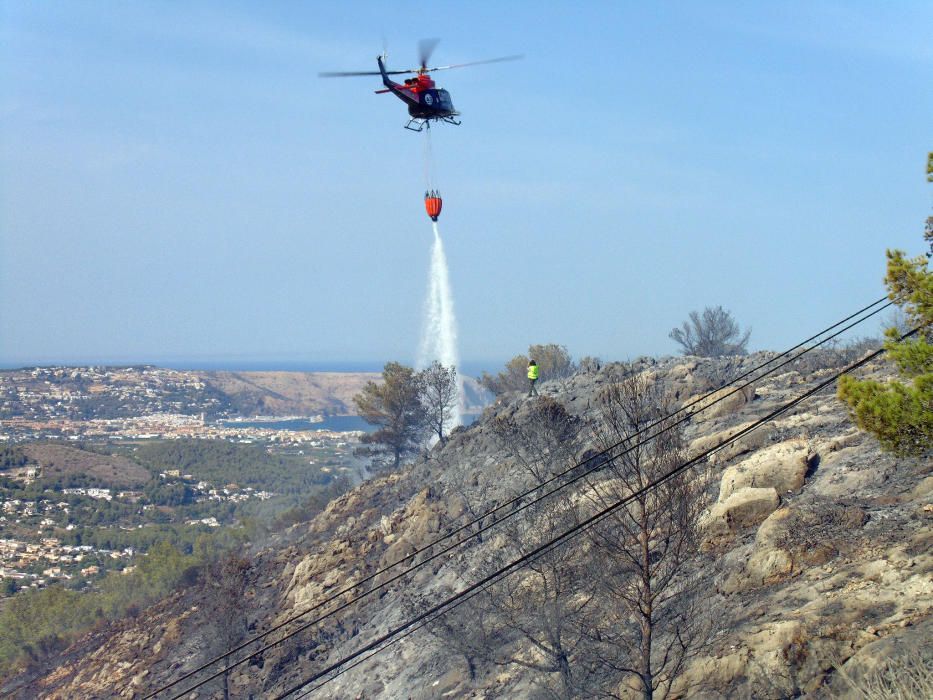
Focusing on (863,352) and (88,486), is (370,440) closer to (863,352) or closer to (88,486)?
(863,352)

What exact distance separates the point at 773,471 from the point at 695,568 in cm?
342

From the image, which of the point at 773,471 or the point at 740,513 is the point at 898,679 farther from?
the point at 773,471

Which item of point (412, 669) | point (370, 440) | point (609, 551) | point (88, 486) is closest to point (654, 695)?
point (609, 551)

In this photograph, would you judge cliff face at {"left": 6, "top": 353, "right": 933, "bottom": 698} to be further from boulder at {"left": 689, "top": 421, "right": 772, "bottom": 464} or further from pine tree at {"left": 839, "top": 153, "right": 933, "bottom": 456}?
pine tree at {"left": 839, "top": 153, "right": 933, "bottom": 456}

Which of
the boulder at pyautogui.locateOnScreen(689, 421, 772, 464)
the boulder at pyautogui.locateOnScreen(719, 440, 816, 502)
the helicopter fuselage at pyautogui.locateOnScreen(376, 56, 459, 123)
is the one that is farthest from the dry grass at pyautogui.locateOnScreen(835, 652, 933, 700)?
the helicopter fuselage at pyautogui.locateOnScreen(376, 56, 459, 123)

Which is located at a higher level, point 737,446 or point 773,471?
point 737,446

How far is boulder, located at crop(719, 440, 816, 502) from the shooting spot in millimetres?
21328

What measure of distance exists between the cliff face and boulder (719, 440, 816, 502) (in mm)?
51

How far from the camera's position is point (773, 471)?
21.7m

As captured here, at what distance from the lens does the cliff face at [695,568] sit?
15250 millimetres

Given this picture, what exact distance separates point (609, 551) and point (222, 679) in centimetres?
2076

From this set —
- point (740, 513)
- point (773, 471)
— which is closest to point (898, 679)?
point (740, 513)

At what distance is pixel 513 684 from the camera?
20734mm

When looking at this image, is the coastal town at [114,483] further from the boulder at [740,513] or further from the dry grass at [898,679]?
the dry grass at [898,679]
